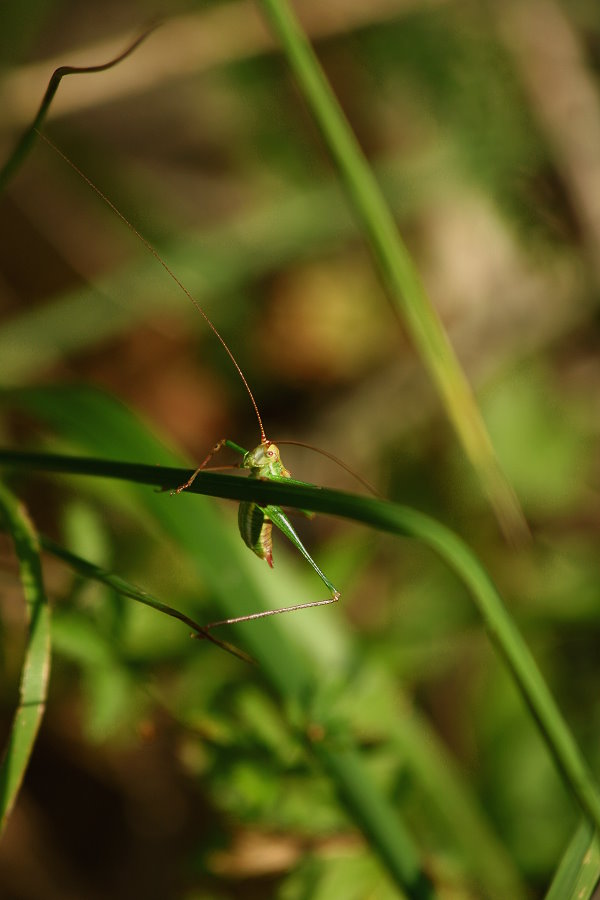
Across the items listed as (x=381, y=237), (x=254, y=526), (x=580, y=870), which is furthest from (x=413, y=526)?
(x=381, y=237)

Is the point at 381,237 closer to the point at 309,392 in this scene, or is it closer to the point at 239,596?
the point at 239,596

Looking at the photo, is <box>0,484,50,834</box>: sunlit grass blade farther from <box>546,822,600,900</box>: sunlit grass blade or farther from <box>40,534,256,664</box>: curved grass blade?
<box>546,822,600,900</box>: sunlit grass blade

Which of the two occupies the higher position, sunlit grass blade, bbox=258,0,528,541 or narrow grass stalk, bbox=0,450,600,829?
sunlit grass blade, bbox=258,0,528,541

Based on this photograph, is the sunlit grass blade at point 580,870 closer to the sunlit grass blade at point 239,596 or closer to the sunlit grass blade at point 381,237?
the sunlit grass blade at point 239,596

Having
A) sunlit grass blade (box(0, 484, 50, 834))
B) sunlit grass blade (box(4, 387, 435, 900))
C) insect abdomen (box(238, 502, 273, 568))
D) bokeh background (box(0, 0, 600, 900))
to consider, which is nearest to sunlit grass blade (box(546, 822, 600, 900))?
sunlit grass blade (box(4, 387, 435, 900))

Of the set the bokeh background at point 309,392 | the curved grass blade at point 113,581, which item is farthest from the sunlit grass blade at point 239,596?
the curved grass blade at point 113,581

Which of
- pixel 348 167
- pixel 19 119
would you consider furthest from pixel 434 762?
pixel 19 119

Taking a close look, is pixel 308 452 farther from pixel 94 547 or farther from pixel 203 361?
pixel 94 547
